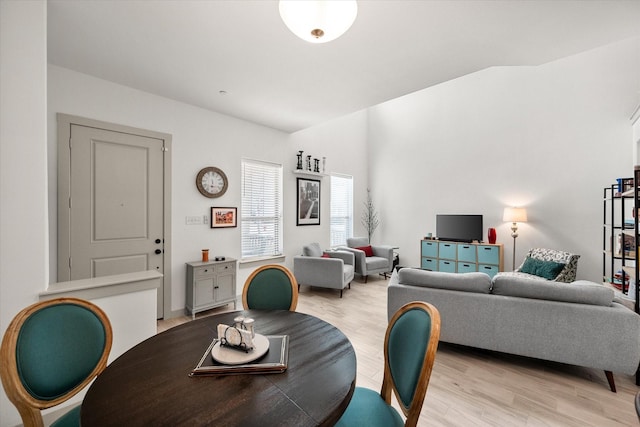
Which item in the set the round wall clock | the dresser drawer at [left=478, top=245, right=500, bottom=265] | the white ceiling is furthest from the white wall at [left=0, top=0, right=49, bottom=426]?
the dresser drawer at [left=478, top=245, right=500, bottom=265]

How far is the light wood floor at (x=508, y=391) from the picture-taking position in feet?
5.89

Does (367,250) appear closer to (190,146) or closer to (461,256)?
(461,256)

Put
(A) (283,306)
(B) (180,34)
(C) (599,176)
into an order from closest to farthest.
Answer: (A) (283,306) < (B) (180,34) < (C) (599,176)

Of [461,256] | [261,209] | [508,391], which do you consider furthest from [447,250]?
[261,209]

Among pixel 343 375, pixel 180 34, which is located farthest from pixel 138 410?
pixel 180 34

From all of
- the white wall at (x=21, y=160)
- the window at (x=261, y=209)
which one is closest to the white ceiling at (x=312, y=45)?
the white wall at (x=21, y=160)

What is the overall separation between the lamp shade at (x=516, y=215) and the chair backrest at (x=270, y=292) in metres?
4.24

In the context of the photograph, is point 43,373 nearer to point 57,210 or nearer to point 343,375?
point 343,375

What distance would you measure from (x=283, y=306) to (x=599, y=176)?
511 centimetres

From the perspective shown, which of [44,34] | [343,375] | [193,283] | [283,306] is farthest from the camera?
[193,283]

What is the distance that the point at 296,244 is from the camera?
16.5 feet

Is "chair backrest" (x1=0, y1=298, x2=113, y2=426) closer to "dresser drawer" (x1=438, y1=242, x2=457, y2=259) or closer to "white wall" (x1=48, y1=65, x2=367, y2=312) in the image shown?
"white wall" (x1=48, y1=65, x2=367, y2=312)

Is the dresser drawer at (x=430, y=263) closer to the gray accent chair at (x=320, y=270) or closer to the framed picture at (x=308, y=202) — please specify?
the gray accent chair at (x=320, y=270)

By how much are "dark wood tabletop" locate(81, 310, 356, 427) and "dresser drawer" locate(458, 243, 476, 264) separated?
4.37 m
